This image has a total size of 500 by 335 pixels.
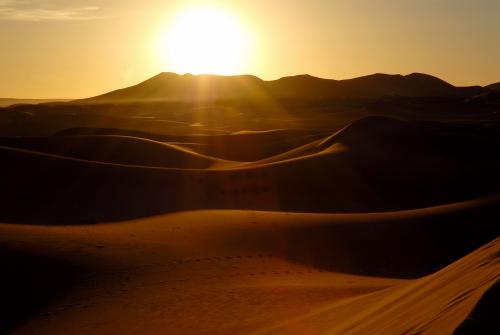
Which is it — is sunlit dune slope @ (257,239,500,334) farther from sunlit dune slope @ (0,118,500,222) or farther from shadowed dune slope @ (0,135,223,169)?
shadowed dune slope @ (0,135,223,169)

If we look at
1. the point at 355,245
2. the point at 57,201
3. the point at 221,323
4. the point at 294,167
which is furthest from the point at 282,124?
the point at 221,323

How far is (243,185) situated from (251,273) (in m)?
13.6

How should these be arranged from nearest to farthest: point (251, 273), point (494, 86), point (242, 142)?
point (251, 273)
point (242, 142)
point (494, 86)

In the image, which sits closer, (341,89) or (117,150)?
(117,150)

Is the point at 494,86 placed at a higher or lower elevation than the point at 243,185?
higher

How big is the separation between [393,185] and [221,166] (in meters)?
11.1

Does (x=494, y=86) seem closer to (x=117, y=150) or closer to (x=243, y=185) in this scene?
(x=117, y=150)

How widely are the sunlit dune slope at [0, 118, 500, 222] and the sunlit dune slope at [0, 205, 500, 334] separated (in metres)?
5.06

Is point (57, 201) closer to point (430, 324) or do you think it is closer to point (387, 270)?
point (387, 270)

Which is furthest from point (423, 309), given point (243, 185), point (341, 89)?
point (341, 89)

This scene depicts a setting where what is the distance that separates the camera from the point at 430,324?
5215mm

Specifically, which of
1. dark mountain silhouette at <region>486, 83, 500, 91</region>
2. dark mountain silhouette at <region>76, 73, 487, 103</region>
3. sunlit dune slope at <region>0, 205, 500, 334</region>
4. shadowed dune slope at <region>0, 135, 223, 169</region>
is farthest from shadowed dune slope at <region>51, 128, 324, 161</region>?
dark mountain silhouette at <region>486, 83, 500, 91</region>

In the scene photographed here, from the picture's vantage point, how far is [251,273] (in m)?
12.3

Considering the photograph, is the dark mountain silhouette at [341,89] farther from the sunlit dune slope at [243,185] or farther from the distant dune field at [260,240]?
the sunlit dune slope at [243,185]
